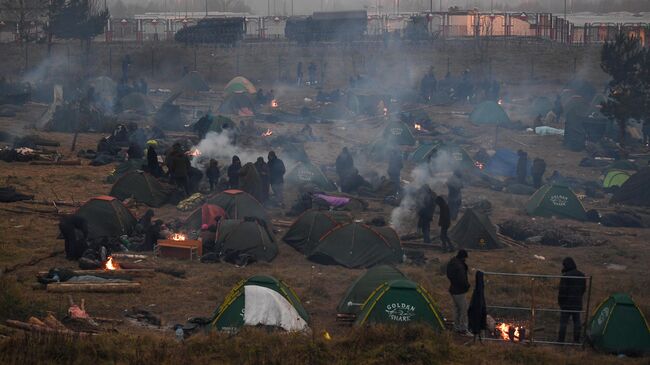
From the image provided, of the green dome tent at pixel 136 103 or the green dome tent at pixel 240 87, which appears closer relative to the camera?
the green dome tent at pixel 136 103

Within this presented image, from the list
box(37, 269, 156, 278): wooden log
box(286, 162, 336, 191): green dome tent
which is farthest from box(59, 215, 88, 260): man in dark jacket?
box(286, 162, 336, 191): green dome tent

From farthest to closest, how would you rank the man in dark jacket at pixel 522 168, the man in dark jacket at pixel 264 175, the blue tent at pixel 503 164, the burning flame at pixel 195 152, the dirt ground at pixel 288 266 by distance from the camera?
1. the blue tent at pixel 503 164
2. the burning flame at pixel 195 152
3. the man in dark jacket at pixel 522 168
4. the man in dark jacket at pixel 264 175
5. the dirt ground at pixel 288 266

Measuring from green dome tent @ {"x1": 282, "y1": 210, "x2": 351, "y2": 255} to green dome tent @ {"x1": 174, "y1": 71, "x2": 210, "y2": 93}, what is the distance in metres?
29.6

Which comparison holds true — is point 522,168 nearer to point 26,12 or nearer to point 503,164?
point 503,164

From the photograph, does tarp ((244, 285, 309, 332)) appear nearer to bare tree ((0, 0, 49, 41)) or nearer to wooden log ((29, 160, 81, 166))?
wooden log ((29, 160, 81, 166))

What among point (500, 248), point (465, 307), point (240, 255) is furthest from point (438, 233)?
point (465, 307)

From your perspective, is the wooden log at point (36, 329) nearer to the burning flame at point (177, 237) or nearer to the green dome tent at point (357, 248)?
the burning flame at point (177, 237)

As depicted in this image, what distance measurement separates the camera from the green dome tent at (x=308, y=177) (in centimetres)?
2447

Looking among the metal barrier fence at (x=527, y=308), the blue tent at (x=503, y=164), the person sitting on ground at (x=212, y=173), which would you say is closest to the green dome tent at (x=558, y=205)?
the blue tent at (x=503, y=164)

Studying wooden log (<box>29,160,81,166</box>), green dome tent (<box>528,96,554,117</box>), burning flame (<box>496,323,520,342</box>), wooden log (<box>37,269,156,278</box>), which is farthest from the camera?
green dome tent (<box>528,96,554,117</box>)

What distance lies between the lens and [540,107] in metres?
42.7

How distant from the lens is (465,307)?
13555mm

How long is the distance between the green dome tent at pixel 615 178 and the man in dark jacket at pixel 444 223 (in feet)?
31.8

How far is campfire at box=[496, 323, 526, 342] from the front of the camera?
44.2ft
